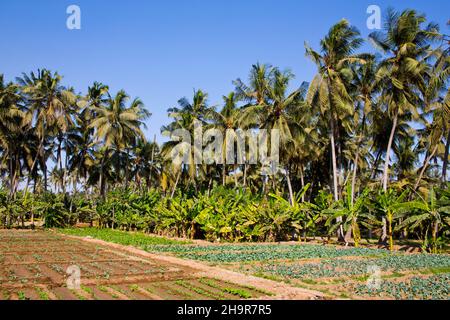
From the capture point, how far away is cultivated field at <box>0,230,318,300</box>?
8.57m

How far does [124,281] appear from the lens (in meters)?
A: 9.92

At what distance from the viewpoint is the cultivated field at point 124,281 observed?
8.57 meters

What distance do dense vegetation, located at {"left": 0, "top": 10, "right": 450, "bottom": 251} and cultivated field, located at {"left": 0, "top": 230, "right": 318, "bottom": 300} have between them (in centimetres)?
1230

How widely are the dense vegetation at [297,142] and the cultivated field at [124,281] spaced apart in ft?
40.4

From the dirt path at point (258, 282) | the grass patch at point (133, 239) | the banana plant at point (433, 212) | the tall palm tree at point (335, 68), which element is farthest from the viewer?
the tall palm tree at point (335, 68)

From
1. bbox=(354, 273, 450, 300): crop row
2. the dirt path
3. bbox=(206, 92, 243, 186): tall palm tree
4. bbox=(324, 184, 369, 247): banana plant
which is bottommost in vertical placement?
bbox=(354, 273, 450, 300): crop row

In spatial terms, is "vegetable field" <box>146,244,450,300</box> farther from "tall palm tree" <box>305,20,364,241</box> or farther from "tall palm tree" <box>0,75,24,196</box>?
"tall palm tree" <box>0,75,24,196</box>

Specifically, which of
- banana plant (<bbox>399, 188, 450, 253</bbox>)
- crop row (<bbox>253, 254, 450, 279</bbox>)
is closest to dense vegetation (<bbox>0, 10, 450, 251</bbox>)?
banana plant (<bbox>399, 188, 450, 253</bbox>)

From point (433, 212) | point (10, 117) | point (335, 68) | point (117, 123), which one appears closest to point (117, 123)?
point (117, 123)

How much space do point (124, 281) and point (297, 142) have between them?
22.4m

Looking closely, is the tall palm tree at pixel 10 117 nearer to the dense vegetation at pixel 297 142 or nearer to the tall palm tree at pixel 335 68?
the dense vegetation at pixel 297 142

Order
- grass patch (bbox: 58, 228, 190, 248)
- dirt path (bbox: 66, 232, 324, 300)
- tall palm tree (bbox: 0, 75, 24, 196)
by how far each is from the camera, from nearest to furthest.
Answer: dirt path (bbox: 66, 232, 324, 300), grass patch (bbox: 58, 228, 190, 248), tall palm tree (bbox: 0, 75, 24, 196)

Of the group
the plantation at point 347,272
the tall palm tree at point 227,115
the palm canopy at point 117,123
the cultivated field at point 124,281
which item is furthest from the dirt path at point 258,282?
the palm canopy at point 117,123
